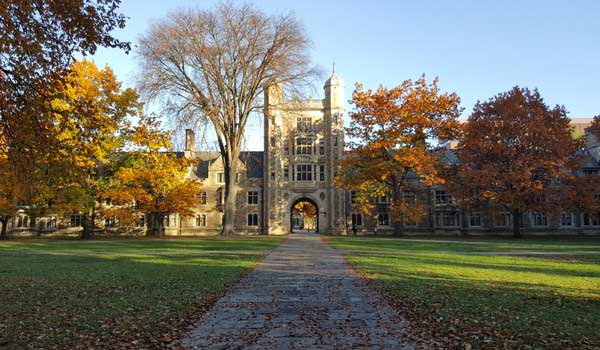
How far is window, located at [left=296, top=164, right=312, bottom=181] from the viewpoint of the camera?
168ft

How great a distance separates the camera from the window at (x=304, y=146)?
169ft

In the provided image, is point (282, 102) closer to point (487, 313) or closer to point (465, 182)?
point (465, 182)

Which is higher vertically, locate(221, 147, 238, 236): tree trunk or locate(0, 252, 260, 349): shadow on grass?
locate(221, 147, 238, 236): tree trunk

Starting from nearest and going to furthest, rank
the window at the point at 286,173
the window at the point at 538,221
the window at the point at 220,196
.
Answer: the window at the point at 538,221 → the window at the point at 286,173 → the window at the point at 220,196

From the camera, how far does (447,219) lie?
51688 mm

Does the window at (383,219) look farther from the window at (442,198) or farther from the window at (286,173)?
the window at (286,173)

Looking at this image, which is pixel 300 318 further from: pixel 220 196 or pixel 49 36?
pixel 220 196

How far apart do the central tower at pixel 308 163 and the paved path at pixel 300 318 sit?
125 feet

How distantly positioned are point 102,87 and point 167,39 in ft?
26.9

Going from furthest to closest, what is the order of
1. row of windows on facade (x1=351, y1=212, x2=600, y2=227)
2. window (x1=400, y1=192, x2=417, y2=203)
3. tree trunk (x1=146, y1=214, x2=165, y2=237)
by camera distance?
window (x1=400, y1=192, x2=417, y2=203), row of windows on facade (x1=351, y1=212, x2=600, y2=227), tree trunk (x1=146, y1=214, x2=165, y2=237)

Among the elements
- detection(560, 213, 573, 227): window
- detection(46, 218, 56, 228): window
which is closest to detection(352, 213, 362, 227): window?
detection(560, 213, 573, 227): window

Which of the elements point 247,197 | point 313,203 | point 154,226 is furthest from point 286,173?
point 154,226

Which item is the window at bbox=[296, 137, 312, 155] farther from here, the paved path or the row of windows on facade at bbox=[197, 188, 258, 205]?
the paved path

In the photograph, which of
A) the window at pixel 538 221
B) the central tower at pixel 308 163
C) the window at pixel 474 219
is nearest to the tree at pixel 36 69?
the central tower at pixel 308 163
